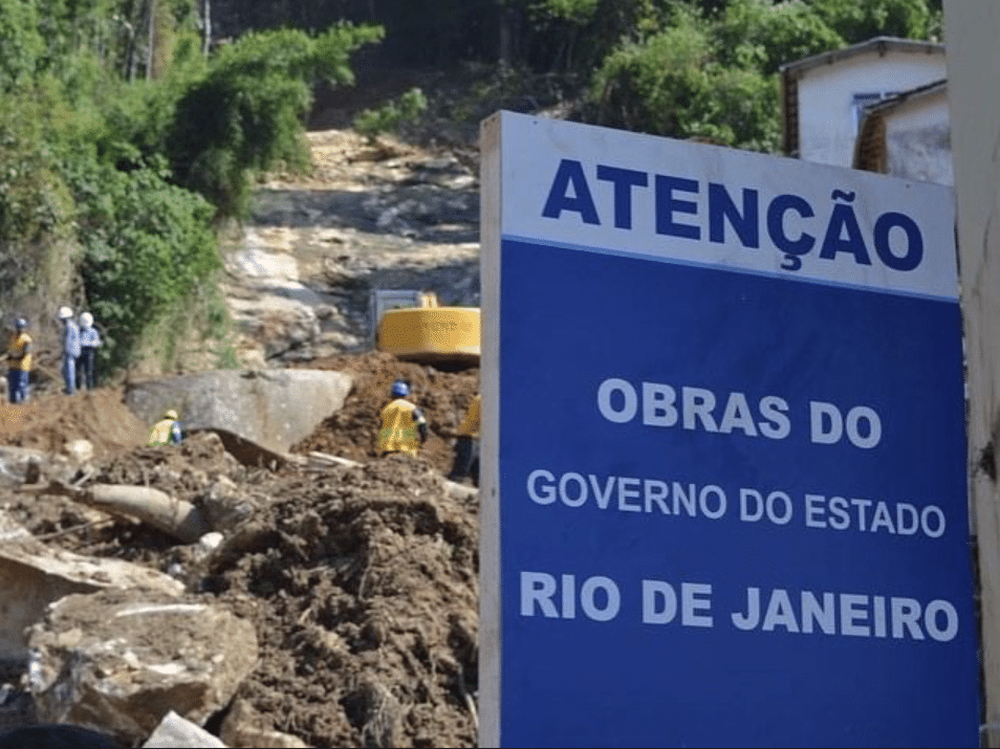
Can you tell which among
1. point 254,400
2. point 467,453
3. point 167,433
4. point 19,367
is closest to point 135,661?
point 467,453

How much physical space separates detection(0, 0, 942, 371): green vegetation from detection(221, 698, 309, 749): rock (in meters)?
21.5

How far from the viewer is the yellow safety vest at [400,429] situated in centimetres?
2633

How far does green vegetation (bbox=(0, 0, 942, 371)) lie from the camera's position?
39.1 m

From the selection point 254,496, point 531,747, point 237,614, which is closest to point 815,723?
point 531,747

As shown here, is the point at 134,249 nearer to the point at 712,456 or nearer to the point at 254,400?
the point at 254,400

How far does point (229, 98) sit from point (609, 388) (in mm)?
40891

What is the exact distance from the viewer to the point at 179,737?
16.0 metres

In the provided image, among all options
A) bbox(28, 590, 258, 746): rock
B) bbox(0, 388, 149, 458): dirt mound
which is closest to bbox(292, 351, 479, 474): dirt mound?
bbox(0, 388, 149, 458): dirt mound

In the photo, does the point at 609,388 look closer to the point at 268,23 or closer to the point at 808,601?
the point at 808,601

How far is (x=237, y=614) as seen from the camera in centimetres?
1844

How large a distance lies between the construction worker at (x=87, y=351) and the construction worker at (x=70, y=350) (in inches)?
14.6

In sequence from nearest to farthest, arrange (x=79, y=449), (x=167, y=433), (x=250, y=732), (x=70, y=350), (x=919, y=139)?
(x=250, y=732), (x=167, y=433), (x=919, y=139), (x=79, y=449), (x=70, y=350)

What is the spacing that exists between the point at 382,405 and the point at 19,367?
5.55 m

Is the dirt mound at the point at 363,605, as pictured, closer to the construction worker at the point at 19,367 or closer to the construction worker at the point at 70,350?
the construction worker at the point at 19,367
